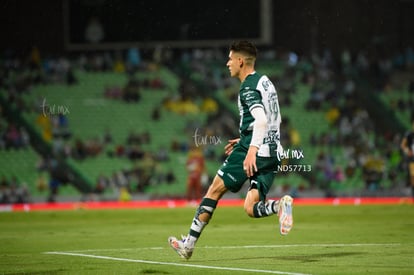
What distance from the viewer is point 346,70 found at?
3744 cm

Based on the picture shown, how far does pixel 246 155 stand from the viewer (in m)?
11.3

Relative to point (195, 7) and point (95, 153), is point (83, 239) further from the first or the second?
point (95, 153)

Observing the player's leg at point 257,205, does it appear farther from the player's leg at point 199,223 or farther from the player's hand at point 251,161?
the player's hand at point 251,161

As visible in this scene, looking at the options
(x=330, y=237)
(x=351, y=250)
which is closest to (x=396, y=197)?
(x=330, y=237)

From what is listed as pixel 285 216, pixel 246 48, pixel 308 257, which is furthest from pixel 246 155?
pixel 308 257

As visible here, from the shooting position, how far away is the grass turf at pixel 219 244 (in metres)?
10.7

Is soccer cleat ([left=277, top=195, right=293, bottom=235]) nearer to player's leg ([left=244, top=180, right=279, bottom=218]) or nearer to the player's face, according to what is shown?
player's leg ([left=244, top=180, right=279, bottom=218])

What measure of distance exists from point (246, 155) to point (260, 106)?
661 millimetres

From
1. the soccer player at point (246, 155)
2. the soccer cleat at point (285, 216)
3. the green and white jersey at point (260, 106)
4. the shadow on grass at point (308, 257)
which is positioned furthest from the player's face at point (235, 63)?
the shadow on grass at point (308, 257)

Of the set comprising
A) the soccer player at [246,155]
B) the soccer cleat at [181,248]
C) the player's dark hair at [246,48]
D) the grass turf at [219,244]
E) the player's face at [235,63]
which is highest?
the player's dark hair at [246,48]

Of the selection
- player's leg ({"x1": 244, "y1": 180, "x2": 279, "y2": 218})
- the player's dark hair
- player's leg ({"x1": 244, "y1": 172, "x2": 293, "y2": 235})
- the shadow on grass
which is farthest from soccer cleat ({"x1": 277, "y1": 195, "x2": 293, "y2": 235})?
the player's dark hair

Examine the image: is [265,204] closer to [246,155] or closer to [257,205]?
[257,205]

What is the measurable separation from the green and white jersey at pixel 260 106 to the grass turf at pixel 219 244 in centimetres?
143

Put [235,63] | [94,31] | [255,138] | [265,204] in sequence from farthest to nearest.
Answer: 1. [94,31]
2. [235,63]
3. [265,204]
4. [255,138]
